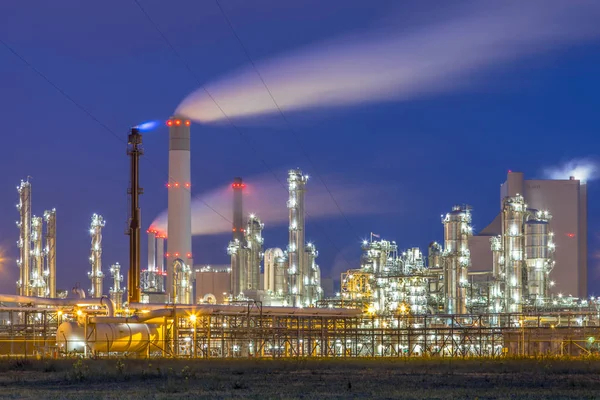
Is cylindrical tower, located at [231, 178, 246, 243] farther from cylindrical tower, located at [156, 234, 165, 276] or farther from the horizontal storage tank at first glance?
the horizontal storage tank

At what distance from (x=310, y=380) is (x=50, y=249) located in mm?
63538

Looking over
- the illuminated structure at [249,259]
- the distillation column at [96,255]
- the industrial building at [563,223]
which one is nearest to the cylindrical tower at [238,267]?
the illuminated structure at [249,259]

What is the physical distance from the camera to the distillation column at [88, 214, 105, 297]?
276 ft

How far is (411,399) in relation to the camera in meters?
21.1

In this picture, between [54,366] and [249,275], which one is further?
[249,275]

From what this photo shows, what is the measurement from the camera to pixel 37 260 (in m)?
86.6

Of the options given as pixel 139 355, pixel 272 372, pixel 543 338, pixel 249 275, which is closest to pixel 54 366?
pixel 272 372

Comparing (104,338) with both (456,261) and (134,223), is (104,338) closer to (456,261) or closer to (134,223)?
(134,223)

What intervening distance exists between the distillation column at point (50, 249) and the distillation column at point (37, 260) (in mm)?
516

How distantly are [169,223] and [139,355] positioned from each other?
3712cm

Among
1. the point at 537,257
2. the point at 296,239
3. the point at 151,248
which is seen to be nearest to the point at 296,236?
the point at 296,239

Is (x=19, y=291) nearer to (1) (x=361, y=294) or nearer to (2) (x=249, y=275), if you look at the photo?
(2) (x=249, y=275)

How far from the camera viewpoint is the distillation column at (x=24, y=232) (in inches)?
3356

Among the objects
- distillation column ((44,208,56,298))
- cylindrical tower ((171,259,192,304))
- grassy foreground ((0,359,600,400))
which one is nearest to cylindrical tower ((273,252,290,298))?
cylindrical tower ((171,259,192,304))
